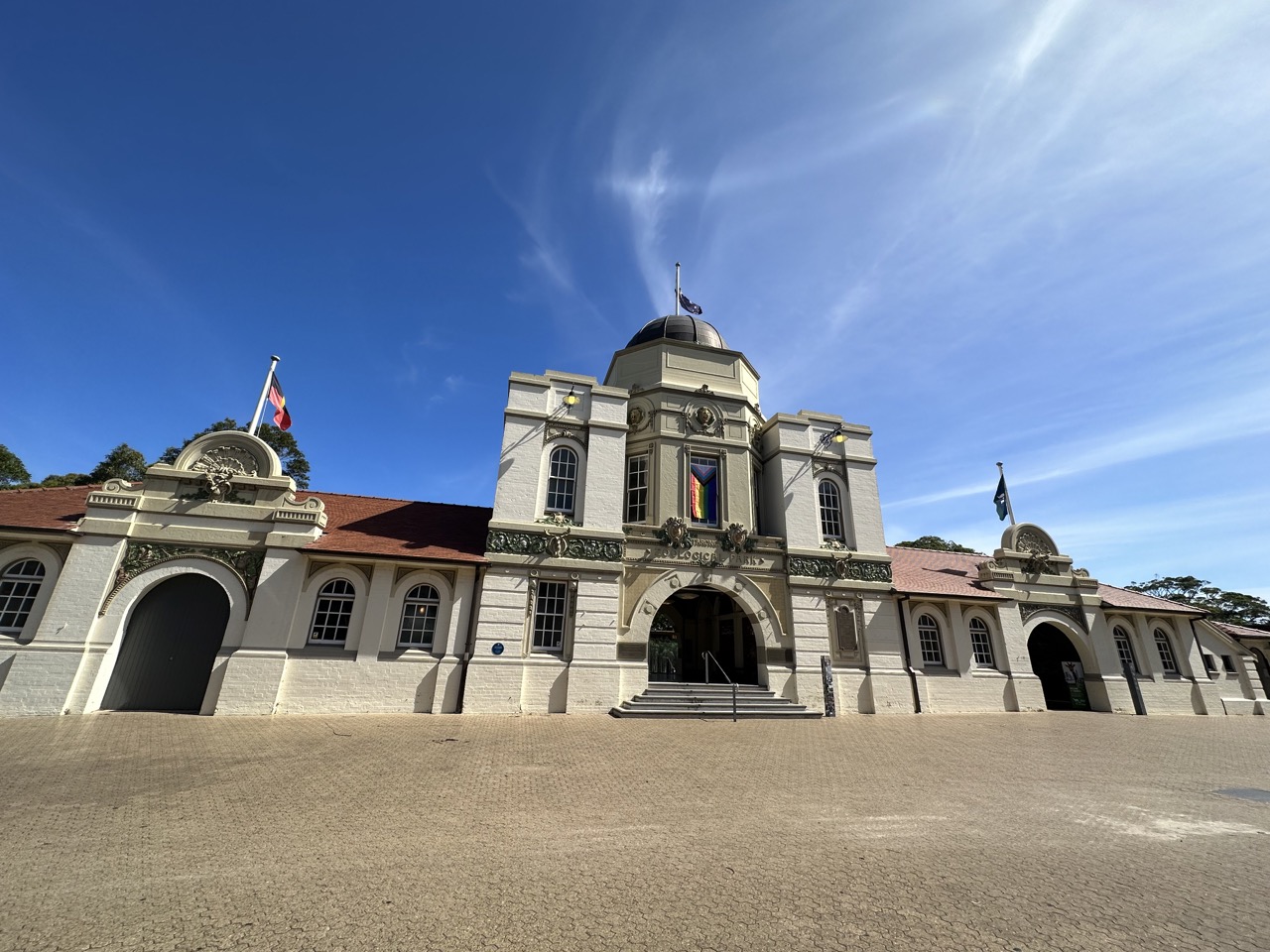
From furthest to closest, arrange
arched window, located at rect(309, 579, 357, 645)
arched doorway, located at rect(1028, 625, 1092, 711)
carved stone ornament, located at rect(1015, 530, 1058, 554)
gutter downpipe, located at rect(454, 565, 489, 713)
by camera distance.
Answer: carved stone ornament, located at rect(1015, 530, 1058, 554) → arched doorway, located at rect(1028, 625, 1092, 711) → arched window, located at rect(309, 579, 357, 645) → gutter downpipe, located at rect(454, 565, 489, 713)

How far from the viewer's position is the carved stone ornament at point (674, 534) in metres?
18.2

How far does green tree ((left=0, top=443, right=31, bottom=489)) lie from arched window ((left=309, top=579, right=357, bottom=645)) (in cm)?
3205

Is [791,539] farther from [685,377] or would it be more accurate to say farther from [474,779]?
[474,779]

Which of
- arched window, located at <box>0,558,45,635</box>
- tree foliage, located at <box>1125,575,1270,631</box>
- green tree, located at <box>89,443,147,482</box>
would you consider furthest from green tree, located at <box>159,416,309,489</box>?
tree foliage, located at <box>1125,575,1270,631</box>

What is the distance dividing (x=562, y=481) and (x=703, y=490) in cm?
525

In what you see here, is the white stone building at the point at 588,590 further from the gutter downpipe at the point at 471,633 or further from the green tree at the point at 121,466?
the green tree at the point at 121,466

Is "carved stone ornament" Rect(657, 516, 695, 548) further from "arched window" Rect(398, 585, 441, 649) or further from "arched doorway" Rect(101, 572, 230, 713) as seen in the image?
"arched doorway" Rect(101, 572, 230, 713)

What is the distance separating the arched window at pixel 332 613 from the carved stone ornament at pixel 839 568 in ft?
47.4

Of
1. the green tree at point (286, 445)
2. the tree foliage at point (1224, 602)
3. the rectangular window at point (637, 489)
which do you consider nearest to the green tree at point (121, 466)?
the green tree at point (286, 445)

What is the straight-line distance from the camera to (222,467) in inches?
635

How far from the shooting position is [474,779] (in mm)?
8016

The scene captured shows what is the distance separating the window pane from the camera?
67.1 feet

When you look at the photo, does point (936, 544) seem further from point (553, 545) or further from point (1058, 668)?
point (553, 545)

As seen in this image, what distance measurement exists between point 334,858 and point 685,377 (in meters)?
18.9
